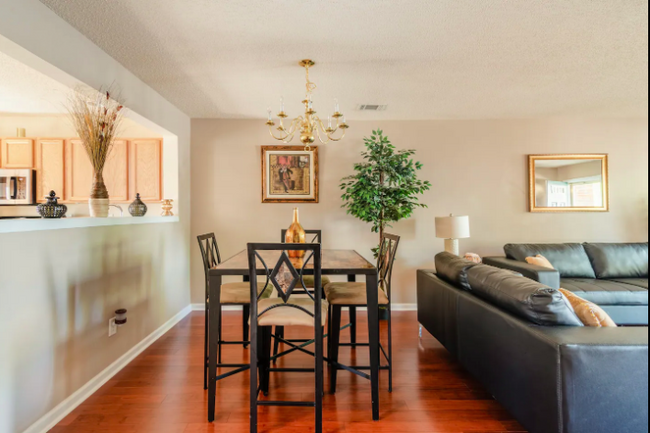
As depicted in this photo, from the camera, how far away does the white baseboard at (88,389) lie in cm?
201

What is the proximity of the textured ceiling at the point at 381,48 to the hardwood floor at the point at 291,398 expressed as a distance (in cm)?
239

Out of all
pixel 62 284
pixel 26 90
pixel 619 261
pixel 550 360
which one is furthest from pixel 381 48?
pixel 619 261

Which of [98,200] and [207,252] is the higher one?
[98,200]

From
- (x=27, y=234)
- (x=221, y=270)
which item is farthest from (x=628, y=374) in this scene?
(x=27, y=234)

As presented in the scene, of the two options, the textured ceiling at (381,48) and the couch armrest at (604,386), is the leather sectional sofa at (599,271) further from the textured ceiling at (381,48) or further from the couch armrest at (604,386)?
the couch armrest at (604,386)

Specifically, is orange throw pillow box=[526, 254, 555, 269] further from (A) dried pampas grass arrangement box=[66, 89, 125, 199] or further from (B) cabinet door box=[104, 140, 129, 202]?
(B) cabinet door box=[104, 140, 129, 202]

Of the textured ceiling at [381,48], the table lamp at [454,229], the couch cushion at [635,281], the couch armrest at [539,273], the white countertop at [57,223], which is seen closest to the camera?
the white countertop at [57,223]

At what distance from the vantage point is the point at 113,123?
8.90ft

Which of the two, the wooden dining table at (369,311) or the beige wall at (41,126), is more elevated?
the beige wall at (41,126)

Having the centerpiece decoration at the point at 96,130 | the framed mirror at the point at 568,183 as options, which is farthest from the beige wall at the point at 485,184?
the centerpiece decoration at the point at 96,130

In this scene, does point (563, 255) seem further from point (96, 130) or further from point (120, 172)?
point (120, 172)

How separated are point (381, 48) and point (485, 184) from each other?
2.73 m

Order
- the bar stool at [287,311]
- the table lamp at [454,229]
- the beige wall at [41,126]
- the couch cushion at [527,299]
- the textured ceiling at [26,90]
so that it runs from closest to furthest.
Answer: the couch cushion at [527,299]
the bar stool at [287,311]
the textured ceiling at [26,90]
the table lamp at [454,229]
the beige wall at [41,126]

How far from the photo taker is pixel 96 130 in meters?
2.60
